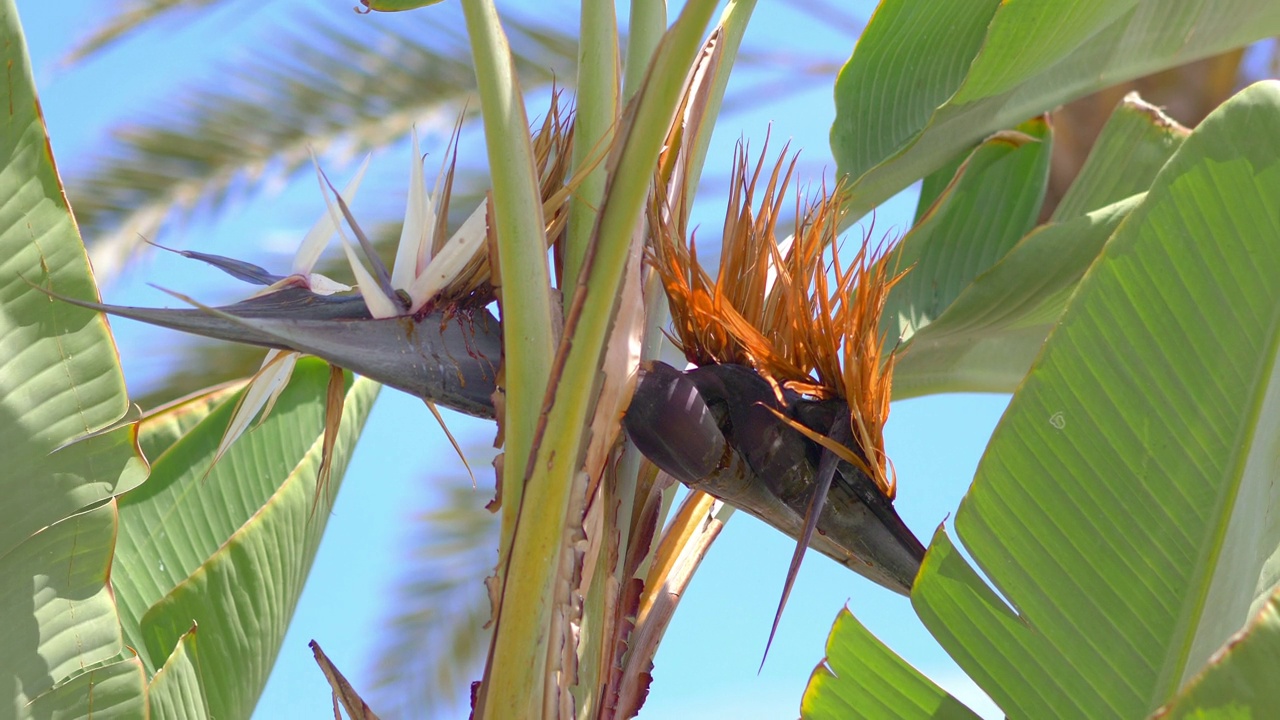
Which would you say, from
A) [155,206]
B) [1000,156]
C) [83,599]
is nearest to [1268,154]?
[1000,156]

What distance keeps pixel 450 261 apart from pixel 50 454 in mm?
380

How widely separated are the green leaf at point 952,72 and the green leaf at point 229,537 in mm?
706

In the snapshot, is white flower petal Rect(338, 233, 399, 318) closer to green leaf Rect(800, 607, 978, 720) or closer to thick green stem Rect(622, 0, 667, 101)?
thick green stem Rect(622, 0, 667, 101)

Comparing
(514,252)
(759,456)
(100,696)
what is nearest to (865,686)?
(759,456)

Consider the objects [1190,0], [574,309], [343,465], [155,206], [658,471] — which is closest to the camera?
[574,309]

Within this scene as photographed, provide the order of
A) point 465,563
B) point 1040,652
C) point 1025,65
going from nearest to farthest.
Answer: point 1040,652, point 1025,65, point 465,563

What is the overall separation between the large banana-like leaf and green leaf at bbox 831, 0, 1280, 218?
79 cm

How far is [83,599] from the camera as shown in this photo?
917mm

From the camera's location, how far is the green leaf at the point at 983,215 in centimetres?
136

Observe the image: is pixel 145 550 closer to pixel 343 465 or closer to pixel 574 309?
pixel 343 465

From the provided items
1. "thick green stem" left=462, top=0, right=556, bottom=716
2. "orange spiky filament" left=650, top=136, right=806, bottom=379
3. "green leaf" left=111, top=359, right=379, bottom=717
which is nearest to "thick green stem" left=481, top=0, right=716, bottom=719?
"thick green stem" left=462, top=0, right=556, bottom=716

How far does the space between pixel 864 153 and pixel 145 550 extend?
3.26 ft

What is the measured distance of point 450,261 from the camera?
79cm

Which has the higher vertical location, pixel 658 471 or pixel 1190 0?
pixel 1190 0
